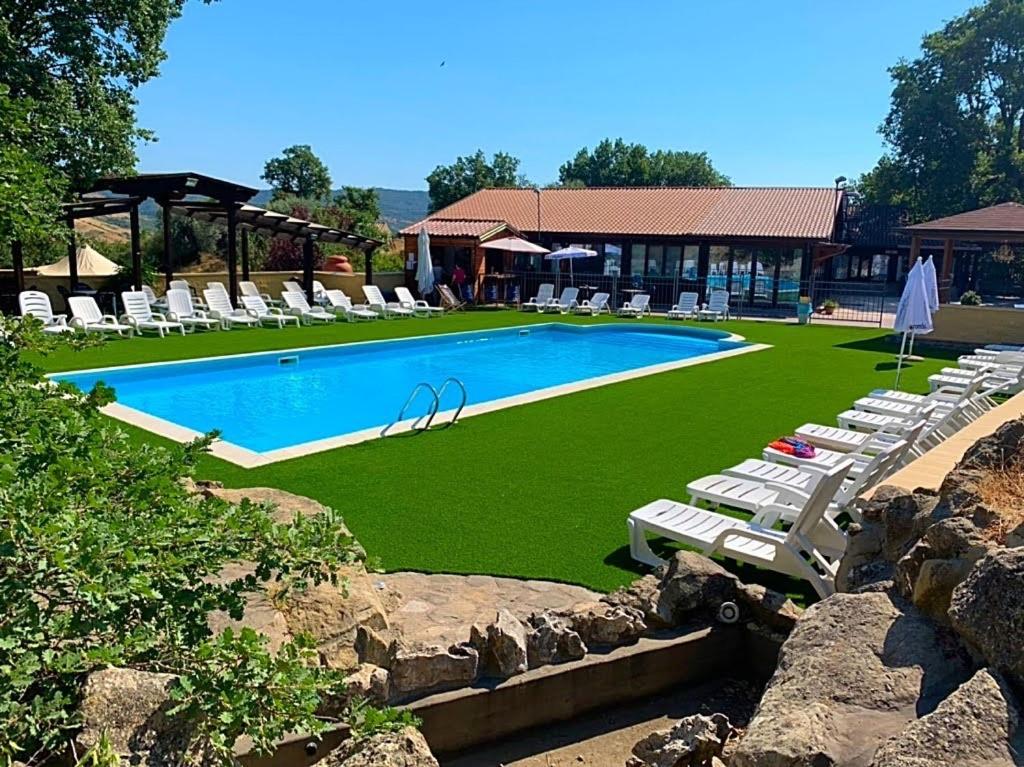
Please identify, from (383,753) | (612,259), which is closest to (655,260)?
(612,259)

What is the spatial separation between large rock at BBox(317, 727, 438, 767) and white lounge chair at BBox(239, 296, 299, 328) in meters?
18.5

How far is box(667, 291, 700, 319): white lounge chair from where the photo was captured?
24391 mm

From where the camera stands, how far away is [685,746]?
3375 millimetres

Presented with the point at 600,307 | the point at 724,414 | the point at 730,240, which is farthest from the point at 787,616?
the point at 730,240

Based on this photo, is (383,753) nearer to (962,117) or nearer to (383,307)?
(383,307)

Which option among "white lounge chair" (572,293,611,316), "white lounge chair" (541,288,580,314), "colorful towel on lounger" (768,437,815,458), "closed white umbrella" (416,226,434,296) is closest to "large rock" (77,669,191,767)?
"colorful towel on lounger" (768,437,815,458)

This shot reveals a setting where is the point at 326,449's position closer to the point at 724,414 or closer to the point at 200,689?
the point at 724,414

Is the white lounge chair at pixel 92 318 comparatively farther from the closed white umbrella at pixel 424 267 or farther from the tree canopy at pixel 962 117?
the tree canopy at pixel 962 117

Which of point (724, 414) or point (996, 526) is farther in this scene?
point (724, 414)

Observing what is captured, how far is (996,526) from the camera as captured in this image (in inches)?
125

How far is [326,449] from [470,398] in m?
5.46

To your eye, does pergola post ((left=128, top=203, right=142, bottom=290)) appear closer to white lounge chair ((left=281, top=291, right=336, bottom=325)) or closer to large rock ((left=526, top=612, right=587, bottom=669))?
white lounge chair ((left=281, top=291, right=336, bottom=325))

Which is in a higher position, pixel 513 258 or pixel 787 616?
pixel 513 258

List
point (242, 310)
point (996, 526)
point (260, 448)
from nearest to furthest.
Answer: point (996, 526)
point (260, 448)
point (242, 310)
